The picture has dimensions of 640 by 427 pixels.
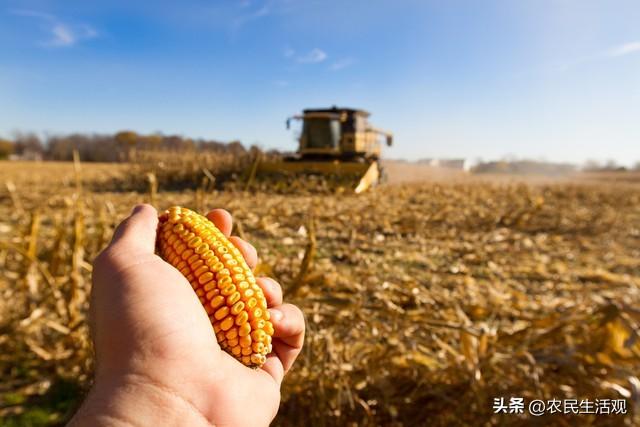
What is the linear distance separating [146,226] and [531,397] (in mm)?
2212

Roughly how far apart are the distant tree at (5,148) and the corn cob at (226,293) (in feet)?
273

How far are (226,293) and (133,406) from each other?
359 millimetres

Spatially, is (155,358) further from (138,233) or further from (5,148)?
(5,148)

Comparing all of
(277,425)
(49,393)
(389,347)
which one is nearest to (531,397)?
(389,347)

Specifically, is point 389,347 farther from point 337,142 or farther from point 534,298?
point 337,142

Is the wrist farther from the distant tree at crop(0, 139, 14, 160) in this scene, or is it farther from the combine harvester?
the distant tree at crop(0, 139, 14, 160)

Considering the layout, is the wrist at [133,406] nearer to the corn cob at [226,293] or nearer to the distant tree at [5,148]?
the corn cob at [226,293]

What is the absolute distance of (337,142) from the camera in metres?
16.5

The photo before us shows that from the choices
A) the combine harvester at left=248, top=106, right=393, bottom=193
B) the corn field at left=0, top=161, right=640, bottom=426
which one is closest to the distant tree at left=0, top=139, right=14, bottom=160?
the combine harvester at left=248, top=106, right=393, bottom=193

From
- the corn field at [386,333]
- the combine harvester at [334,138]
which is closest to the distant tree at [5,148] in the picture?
the combine harvester at [334,138]

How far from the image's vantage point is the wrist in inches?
35.8

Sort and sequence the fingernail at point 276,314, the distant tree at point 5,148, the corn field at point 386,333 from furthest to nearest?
the distant tree at point 5,148 < the corn field at point 386,333 < the fingernail at point 276,314

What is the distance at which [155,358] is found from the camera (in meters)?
0.97

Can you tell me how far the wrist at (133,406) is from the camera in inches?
35.8
